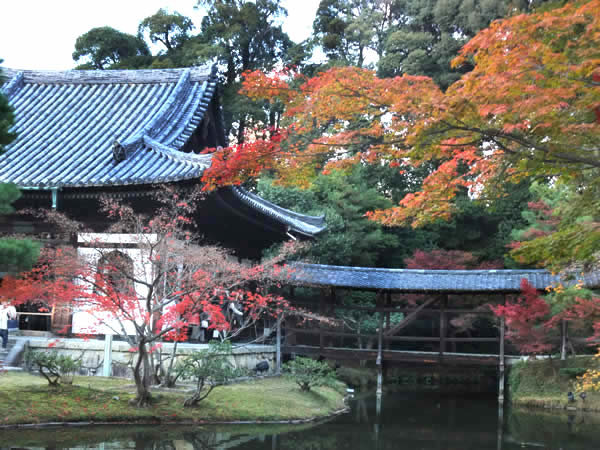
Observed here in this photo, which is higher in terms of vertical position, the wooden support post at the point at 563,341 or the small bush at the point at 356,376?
the wooden support post at the point at 563,341

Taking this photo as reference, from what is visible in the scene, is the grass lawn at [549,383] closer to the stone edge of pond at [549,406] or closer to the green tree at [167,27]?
the stone edge of pond at [549,406]

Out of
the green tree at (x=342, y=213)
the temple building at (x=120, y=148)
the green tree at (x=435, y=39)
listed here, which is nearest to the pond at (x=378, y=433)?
the temple building at (x=120, y=148)

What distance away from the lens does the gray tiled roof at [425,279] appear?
65.0 ft

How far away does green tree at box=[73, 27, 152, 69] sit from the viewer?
35997mm

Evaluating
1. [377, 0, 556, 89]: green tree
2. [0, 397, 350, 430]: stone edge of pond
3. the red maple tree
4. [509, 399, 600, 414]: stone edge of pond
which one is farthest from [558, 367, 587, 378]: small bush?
[377, 0, 556, 89]: green tree

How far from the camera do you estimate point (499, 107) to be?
20.1ft

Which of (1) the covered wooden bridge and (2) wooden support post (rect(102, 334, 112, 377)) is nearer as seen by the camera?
(2) wooden support post (rect(102, 334, 112, 377))

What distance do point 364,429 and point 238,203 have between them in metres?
5.44

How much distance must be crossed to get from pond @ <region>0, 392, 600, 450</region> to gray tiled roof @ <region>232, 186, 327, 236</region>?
16.3 feet

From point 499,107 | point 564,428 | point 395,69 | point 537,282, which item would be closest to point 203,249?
point 499,107

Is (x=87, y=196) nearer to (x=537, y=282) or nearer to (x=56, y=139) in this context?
(x=56, y=139)

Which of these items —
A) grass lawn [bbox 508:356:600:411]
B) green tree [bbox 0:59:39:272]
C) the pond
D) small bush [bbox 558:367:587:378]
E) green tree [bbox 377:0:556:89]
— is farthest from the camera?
green tree [bbox 377:0:556:89]

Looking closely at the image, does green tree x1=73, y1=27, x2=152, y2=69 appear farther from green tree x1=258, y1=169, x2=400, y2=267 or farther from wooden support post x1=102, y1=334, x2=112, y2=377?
wooden support post x1=102, y1=334, x2=112, y2=377

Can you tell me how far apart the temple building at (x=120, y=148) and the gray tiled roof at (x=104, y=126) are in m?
0.02
